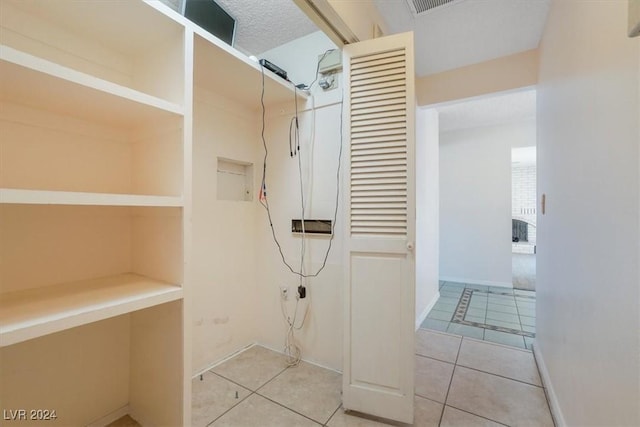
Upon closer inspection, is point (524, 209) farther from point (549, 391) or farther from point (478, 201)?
point (549, 391)

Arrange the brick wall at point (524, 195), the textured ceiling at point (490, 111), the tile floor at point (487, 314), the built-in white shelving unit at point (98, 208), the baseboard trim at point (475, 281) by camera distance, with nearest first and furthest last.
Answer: the built-in white shelving unit at point (98, 208)
the tile floor at point (487, 314)
the textured ceiling at point (490, 111)
the baseboard trim at point (475, 281)
the brick wall at point (524, 195)

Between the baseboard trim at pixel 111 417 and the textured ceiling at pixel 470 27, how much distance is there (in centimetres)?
287

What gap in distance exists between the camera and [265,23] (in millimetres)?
1985

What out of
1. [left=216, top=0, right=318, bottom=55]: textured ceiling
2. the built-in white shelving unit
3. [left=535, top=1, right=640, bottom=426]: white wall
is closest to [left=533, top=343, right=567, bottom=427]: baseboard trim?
[left=535, top=1, right=640, bottom=426]: white wall

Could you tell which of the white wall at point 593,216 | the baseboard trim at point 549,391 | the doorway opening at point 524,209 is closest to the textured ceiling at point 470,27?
the white wall at point 593,216

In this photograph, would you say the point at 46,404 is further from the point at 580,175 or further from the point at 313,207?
the point at 580,175

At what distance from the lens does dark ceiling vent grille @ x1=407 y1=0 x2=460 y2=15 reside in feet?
5.66

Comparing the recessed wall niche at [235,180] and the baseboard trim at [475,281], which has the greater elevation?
the recessed wall niche at [235,180]

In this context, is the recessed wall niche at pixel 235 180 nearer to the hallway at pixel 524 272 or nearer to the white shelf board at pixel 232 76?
the white shelf board at pixel 232 76

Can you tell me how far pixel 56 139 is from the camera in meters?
1.29

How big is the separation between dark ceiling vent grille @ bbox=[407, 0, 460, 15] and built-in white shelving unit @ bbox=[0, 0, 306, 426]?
1.18 meters

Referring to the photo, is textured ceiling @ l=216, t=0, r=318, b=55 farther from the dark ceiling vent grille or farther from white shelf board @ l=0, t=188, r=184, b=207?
white shelf board @ l=0, t=188, r=184, b=207

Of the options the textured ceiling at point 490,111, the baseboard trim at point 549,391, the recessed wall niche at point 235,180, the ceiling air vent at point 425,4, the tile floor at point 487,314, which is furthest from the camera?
the textured ceiling at point 490,111

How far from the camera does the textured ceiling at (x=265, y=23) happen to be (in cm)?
180
